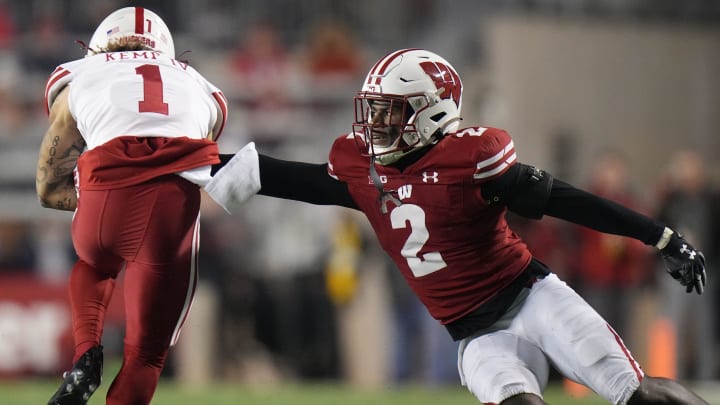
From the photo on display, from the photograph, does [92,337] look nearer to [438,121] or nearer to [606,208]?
[438,121]

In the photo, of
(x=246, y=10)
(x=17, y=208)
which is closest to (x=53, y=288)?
(x=17, y=208)

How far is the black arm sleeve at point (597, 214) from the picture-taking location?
4.45 meters

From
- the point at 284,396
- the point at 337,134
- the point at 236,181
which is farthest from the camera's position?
the point at 337,134

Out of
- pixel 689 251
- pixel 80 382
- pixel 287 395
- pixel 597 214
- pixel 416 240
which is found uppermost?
pixel 597 214

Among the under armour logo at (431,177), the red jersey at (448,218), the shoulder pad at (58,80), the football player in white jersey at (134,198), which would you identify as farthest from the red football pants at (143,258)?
the under armour logo at (431,177)

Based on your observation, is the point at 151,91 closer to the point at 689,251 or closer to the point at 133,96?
the point at 133,96

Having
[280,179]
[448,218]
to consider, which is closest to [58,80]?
[280,179]

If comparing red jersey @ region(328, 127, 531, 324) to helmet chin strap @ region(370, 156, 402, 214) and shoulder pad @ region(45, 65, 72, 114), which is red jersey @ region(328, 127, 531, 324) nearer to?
helmet chin strap @ region(370, 156, 402, 214)

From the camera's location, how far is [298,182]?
15.3 ft

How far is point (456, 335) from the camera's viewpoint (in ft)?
15.4

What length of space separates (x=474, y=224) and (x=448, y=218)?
0.11 m

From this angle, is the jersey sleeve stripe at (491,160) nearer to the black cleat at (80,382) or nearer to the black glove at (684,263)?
the black glove at (684,263)

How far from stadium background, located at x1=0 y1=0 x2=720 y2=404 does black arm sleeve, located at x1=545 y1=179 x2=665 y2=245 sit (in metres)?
3.62

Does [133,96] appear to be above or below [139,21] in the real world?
below
